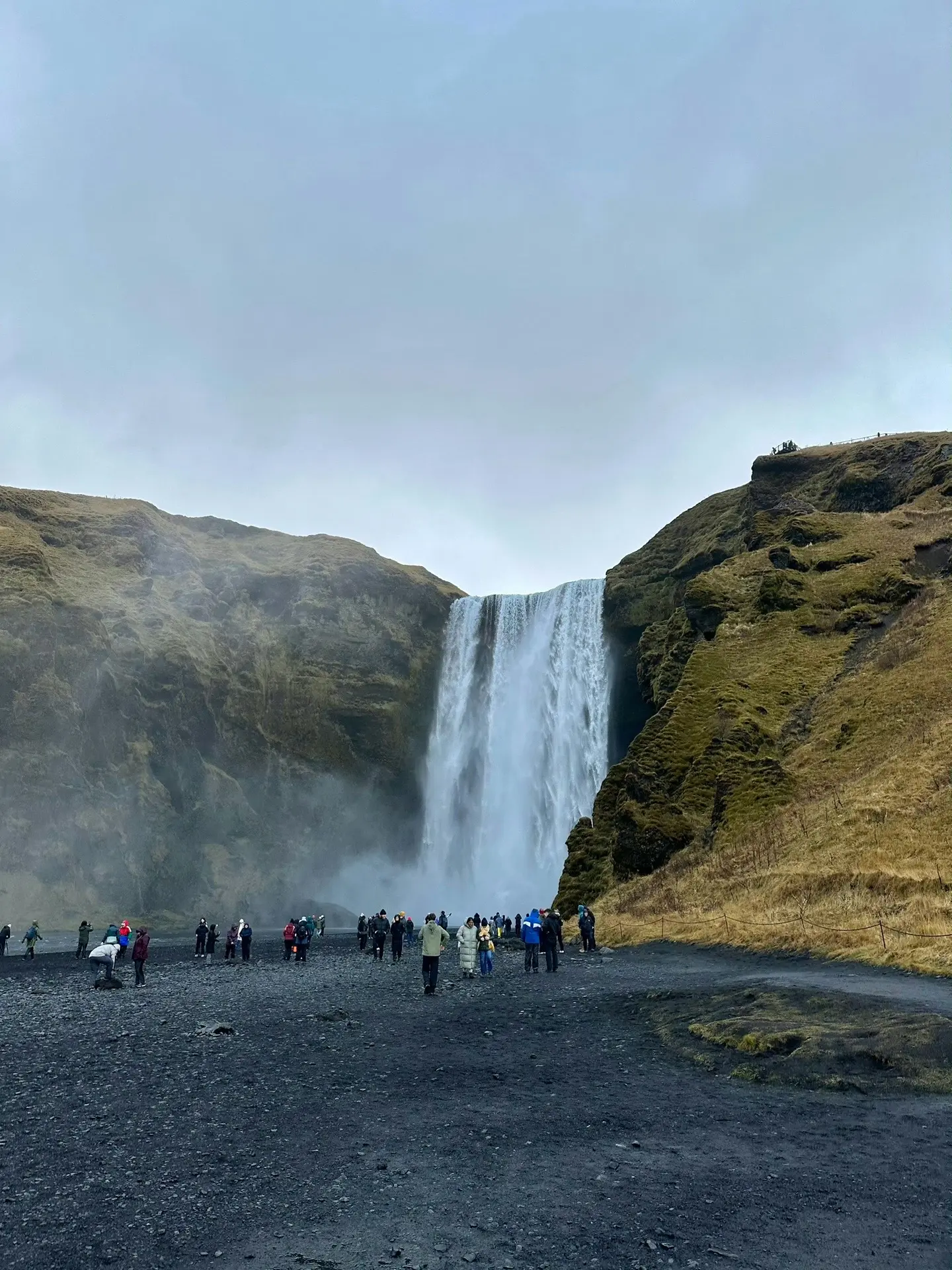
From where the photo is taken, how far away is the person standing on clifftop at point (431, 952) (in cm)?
1972

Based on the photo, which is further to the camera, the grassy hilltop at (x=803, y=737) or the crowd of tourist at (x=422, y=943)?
the grassy hilltop at (x=803, y=737)

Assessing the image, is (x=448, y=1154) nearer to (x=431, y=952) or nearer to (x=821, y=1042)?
(x=821, y=1042)

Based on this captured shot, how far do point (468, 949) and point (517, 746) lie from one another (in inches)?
1963

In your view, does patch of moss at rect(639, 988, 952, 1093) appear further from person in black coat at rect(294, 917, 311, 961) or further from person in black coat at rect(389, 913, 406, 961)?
person in black coat at rect(294, 917, 311, 961)

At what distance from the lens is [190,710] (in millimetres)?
75250

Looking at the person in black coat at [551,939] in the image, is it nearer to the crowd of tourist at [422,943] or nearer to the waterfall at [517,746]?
the crowd of tourist at [422,943]

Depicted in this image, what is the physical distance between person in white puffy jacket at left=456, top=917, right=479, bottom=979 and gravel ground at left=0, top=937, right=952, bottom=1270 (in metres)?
8.59

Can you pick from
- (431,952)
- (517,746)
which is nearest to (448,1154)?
(431,952)

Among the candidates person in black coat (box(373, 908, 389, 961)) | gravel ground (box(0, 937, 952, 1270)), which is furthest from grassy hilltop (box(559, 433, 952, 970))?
gravel ground (box(0, 937, 952, 1270))

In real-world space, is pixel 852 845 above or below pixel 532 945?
above

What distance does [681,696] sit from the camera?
4288cm

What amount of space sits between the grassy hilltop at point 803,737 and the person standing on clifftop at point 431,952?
8.87m

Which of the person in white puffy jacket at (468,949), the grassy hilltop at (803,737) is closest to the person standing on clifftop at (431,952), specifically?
the person in white puffy jacket at (468,949)

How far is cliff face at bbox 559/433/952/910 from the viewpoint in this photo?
3628cm
